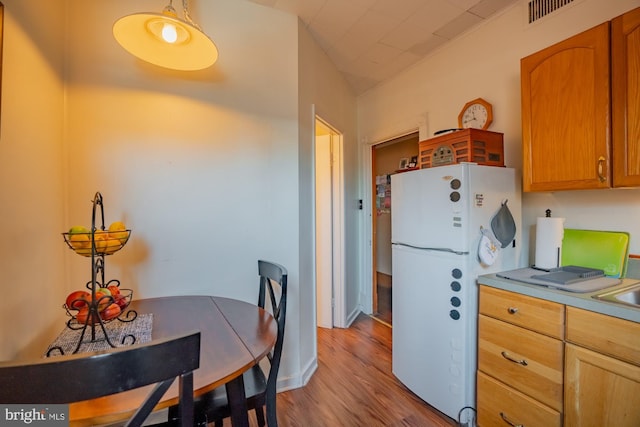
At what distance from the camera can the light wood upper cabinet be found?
49.4 inches

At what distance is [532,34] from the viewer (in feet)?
6.05

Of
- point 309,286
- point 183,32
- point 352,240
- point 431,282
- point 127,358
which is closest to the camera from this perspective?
point 127,358

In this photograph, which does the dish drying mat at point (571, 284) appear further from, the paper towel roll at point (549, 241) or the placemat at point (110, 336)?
the placemat at point (110, 336)

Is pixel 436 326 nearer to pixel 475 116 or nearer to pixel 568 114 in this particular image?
pixel 568 114

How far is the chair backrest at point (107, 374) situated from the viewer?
526 millimetres

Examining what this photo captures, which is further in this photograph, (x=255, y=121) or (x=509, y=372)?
(x=255, y=121)

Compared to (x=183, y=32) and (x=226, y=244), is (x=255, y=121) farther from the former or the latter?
(x=226, y=244)

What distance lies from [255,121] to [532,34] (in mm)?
1866

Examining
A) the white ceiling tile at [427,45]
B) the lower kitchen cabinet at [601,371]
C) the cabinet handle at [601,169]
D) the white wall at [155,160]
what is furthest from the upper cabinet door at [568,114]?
the white wall at [155,160]

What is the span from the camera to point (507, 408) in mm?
1463

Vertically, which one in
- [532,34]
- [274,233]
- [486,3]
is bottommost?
[274,233]

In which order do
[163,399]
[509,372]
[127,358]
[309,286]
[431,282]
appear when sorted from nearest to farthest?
[127,358]
[163,399]
[509,372]
[431,282]
[309,286]

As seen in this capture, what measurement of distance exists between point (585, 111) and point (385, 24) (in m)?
1.43

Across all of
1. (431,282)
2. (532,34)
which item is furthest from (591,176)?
(532,34)
